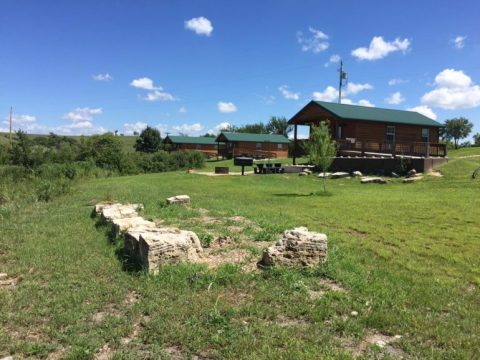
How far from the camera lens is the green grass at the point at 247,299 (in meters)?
3.54

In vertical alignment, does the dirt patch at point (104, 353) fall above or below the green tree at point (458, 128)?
below

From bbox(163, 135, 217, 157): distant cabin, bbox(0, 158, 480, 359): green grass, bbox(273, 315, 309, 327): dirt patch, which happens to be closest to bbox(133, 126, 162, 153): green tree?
bbox(163, 135, 217, 157): distant cabin

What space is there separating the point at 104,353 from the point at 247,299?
167cm

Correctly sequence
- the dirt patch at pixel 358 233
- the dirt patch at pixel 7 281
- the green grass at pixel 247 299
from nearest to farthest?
the green grass at pixel 247 299 → the dirt patch at pixel 7 281 → the dirt patch at pixel 358 233

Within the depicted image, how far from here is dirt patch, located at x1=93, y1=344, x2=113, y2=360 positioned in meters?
3.33

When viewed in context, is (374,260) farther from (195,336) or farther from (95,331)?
(95,331)

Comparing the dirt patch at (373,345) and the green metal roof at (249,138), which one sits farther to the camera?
the green metal roof at (249,138)

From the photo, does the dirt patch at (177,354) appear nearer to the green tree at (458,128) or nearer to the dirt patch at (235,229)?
the dirt patch at (235,229)

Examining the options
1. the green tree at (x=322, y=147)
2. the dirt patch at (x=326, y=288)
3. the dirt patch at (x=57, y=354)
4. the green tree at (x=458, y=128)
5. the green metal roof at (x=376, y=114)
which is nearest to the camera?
the dirt patch at (x=57, y=354)

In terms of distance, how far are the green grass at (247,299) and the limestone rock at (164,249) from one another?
0.18 meters

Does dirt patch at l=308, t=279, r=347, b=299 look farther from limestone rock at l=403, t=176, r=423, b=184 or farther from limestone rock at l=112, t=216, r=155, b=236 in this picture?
limestone rock at l=403, t=176, r=423, b=184

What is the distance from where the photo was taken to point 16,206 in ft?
44.8

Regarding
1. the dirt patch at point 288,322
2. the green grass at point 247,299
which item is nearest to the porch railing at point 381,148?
the green grass at point 247,299

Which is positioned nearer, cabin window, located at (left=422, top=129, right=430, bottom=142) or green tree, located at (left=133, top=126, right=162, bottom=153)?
cabin window, located at (left=422, top=129, right=430, bottom=142)
